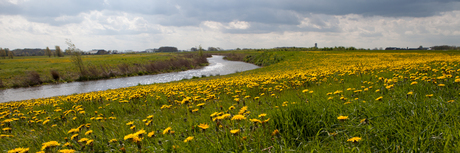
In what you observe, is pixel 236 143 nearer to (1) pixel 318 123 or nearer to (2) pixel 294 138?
(2) pixel 294 138

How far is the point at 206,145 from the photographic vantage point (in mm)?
2572

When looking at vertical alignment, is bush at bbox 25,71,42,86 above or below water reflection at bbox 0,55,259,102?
above

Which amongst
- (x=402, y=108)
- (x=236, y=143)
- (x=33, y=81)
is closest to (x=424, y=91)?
(x=402, y=108)

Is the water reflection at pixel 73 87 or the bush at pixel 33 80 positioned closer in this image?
the water reflection at pixel 73 87

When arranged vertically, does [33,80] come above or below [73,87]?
above

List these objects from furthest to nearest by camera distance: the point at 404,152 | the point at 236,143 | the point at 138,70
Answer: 1. the point at 138,70
2. the point at 236,143
3. the point at 404,152

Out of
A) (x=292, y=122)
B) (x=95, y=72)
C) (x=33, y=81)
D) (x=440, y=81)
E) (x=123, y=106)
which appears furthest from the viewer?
(x=95, y=72)

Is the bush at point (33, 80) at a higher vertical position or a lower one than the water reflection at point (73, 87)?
higher

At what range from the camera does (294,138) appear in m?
2.62

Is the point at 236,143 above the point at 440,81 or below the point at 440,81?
below

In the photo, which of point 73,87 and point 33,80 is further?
point 33,80

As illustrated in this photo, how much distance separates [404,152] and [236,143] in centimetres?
168

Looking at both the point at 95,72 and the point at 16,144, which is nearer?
the point at 16,144

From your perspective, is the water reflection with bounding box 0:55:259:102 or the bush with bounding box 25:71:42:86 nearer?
the water reflection with bounding box 0:55:259:102
